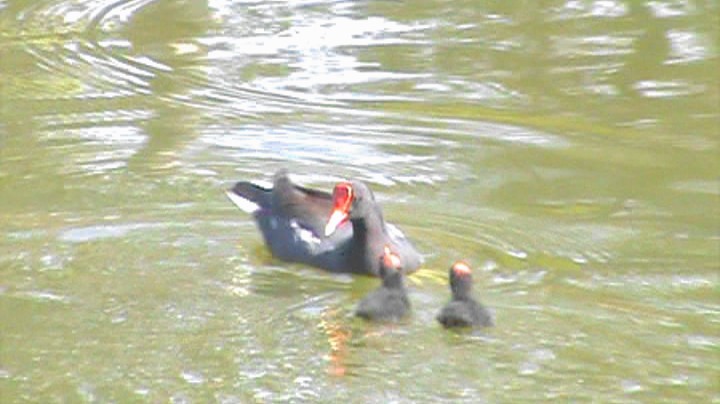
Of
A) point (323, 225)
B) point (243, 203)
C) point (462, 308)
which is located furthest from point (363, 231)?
point (462, 308)

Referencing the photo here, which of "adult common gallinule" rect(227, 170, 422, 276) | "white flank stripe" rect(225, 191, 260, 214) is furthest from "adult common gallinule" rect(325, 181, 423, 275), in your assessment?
"white flank stripe" rect(225, 191, 260, 214)

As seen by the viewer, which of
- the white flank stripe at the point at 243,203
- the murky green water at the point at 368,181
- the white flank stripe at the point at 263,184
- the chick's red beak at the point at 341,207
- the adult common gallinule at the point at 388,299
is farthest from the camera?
the white flank stripe at the point at 263,184

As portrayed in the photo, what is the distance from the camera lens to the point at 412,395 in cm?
866

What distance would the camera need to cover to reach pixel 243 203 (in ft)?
36.4

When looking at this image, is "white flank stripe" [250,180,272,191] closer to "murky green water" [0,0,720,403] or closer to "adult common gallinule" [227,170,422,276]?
"adult common gallinule" [227,170,422,276]

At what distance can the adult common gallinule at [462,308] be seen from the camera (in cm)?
938

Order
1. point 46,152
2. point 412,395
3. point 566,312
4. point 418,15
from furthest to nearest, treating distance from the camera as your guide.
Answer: point 418,15 < point 46,152 < point 566,312 < point 412,395

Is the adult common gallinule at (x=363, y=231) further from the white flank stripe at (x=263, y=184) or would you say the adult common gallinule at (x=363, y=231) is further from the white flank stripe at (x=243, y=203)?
the white flank stripe at (x=263, y=184)

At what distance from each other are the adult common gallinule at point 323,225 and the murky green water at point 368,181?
14 centimetres

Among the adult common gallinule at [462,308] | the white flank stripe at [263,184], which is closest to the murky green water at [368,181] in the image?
the adult common gallinule at [462,308]

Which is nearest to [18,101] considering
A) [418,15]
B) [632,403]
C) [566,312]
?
[418,15]

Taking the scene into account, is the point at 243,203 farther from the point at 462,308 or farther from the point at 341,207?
the point at 462,308

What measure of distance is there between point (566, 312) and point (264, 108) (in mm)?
4173

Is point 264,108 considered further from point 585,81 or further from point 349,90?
point 585,81
